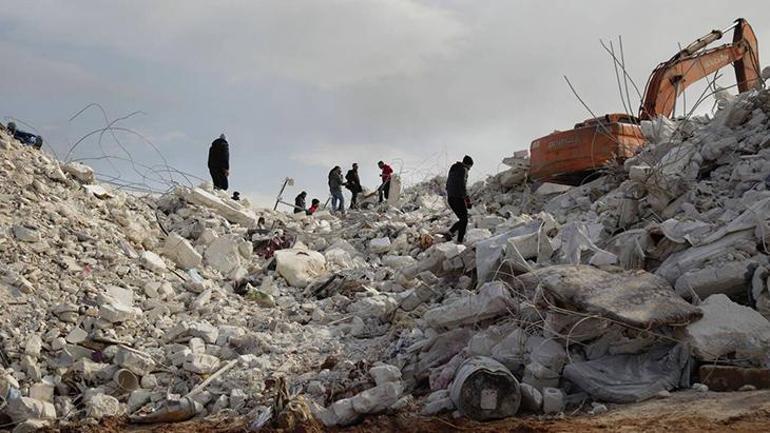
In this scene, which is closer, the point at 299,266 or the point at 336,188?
the point at 299,266

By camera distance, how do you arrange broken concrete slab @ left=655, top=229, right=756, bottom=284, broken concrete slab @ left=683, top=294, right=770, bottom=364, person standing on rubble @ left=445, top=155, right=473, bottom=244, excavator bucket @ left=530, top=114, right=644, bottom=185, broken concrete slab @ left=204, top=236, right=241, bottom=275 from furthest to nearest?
excavator bucket @ left=530, top=114, right=644, bottom=185 < person standing on rubble @ left=445, top=155, right=473, bottom=244 < broken concrete slab @ left=204, top=236, right=241, bottom=275 < broken concrete slab @ left=655, top=229, right=756, bottom=284 < broken concrete slab @ left=683, top=294, right=770, bottom=364

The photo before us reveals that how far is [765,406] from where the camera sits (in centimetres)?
360

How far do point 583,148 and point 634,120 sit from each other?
983 millimetres

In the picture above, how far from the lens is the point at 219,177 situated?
1183 centimetres

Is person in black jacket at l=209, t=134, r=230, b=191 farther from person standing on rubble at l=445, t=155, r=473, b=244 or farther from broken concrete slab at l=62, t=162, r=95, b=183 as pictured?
person standing on rubble at l=445, t=155, r=473, b=244

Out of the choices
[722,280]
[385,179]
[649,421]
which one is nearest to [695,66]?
[385,179]

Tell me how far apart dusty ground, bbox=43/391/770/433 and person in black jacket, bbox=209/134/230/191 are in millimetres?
7892

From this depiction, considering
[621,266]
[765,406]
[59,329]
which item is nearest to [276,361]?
[59,329]

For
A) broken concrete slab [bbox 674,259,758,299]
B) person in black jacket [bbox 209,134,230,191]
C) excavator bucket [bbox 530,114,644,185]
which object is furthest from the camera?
person in black jacket [bbox 209,134,230,191]

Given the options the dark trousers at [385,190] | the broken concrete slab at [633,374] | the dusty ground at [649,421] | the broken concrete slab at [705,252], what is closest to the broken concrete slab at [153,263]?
the dusty ground at [649,421]

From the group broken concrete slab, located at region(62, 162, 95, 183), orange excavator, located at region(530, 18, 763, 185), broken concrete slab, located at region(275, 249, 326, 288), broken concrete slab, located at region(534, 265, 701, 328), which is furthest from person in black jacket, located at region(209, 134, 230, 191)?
broken concrete slab, located at region(534, 265, 701, 328)

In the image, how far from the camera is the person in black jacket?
38.4 ft

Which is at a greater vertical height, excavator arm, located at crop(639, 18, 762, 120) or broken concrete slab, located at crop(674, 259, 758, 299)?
excavator arm, located at crop(639, 18, 762, 120)

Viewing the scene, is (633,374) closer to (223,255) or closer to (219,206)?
(223,255)
